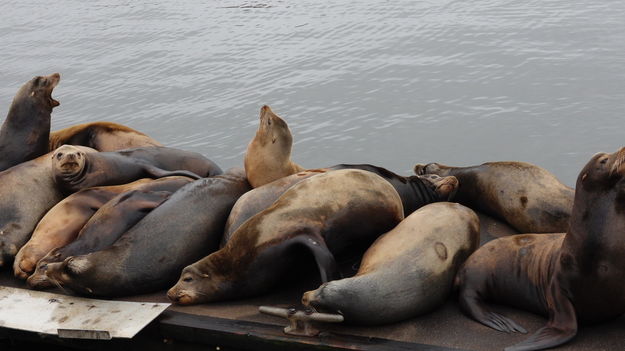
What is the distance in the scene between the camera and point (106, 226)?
205 inches

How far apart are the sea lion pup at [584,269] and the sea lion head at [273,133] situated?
234 cm

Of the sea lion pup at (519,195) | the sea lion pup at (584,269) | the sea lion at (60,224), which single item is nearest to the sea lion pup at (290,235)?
the sea lion pup at (584,269)

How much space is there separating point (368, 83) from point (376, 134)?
2130 mm

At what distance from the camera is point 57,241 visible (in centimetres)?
541

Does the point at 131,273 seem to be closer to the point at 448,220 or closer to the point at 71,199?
the point at 71,199

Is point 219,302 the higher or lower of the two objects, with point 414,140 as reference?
higher

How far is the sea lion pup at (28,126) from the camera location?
6652 mm

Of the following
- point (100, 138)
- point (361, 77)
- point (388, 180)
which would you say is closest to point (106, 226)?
point (388, 180)

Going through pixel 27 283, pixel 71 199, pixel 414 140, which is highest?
pixel 71 199

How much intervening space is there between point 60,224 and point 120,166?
36.5 inches

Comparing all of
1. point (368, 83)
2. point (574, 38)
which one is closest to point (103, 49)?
point (368, 83)

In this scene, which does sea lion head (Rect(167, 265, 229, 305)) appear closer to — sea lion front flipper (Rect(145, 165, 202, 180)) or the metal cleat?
the metal cleat

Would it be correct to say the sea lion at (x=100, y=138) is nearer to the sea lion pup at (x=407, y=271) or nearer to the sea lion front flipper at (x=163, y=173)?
the sea lion front flipper at (x=163, y=173)

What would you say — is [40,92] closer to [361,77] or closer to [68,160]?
[68,160]
